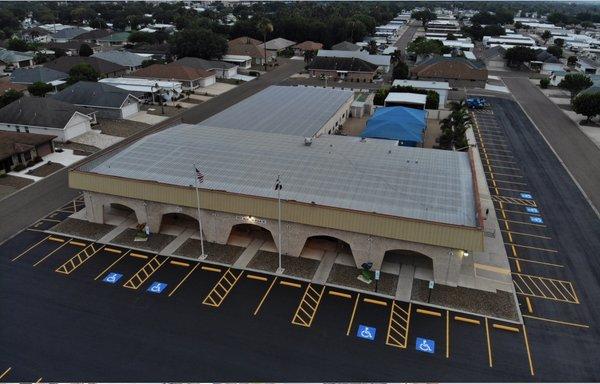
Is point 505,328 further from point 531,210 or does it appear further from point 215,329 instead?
point 531,210

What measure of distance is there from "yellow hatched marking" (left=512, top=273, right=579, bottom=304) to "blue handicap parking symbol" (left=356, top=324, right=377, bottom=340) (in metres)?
13.9

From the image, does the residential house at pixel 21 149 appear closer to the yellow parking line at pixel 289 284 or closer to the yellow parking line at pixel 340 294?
the yellow parking line at pixel 289 284

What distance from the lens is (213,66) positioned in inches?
4601

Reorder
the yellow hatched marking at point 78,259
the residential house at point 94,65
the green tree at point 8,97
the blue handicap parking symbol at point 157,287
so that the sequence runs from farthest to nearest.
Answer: the residential house at point 94,65, the green tree at point 8,97, the yellow hatched marking at point 78,259, the blue handicap parking symbol at point 157,287

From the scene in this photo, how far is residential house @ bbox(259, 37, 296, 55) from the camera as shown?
156900 millimetres

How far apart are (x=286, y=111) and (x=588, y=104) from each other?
5662cm

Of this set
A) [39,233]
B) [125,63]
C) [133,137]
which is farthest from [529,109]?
[125,63]

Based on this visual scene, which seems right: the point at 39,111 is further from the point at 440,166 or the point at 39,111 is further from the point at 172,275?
the point at 440,166

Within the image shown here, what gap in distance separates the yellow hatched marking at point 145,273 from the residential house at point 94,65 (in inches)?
3395

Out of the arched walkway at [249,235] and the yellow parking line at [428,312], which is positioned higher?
the arched walkway at [249,235]

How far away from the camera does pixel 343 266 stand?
38625 mm

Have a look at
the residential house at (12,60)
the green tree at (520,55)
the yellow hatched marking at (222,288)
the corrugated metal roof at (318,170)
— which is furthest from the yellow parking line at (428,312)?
the green tree at (520,55)

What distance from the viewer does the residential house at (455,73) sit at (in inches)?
4397

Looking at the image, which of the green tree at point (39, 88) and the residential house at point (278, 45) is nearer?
the green tree at point (39, 88)
